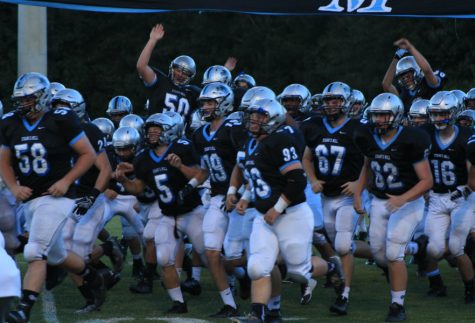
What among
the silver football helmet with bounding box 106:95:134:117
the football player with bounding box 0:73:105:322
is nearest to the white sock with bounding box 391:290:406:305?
the football player with bounding box 0:73:105:322

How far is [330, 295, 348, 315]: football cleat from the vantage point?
8.47 meters

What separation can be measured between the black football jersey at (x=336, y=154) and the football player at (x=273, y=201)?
51.6 inches

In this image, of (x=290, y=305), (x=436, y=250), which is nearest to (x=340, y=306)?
(x=290, y=305)

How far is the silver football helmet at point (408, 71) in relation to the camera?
11.0 m

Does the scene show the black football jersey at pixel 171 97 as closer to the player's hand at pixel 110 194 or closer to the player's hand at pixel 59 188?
the player's hand at pixel 110 194

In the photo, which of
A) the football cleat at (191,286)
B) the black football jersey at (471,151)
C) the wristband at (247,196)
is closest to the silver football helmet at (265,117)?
the wristband at (247,196)

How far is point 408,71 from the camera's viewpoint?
11.0 metres

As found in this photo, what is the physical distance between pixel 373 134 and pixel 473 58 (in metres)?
21.0

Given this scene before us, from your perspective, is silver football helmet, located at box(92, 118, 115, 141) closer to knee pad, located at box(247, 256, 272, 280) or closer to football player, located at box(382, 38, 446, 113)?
football player, located at box(382, 38, 446, 113)

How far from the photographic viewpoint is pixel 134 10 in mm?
9094

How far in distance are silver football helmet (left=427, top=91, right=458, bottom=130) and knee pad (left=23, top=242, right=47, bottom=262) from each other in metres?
3.47

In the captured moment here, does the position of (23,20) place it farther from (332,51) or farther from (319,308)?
(332,51)

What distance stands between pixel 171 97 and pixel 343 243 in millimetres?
2839

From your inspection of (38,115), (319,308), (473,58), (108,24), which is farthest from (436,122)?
(108,24)
